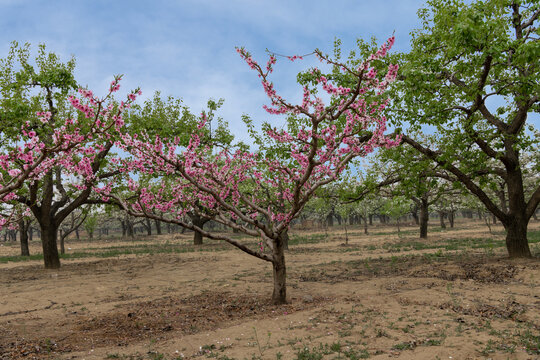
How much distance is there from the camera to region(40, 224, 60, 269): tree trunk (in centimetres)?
1975

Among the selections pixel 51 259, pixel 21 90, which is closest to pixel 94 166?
pixel 21 90

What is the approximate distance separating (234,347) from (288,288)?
5753mm

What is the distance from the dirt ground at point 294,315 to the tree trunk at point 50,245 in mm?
3948

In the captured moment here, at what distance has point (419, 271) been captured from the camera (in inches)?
546

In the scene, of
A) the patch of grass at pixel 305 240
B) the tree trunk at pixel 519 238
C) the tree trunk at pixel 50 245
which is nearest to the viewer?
the tree trunk at pixel 519 238

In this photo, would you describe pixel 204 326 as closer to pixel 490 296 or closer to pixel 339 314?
pixel 339 314

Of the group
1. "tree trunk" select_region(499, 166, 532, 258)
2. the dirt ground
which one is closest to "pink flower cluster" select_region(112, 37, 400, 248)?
the dirt ground

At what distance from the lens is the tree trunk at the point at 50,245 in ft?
64.8

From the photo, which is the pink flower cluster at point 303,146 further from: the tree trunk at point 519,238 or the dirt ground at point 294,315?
the tree trunk at point 519,238

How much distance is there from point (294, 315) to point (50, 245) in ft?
56.1

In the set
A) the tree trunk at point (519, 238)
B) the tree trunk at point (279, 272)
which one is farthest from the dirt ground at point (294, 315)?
the tree trunk at point (519, 238)

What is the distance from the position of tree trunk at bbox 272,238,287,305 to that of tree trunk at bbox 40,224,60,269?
50.5ft

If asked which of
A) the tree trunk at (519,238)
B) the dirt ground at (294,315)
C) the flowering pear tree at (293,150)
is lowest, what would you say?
the dirt ground at (294,315)

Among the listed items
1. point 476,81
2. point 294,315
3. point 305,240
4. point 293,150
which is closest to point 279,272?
point 294,315
